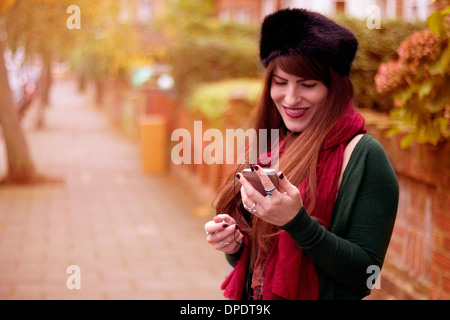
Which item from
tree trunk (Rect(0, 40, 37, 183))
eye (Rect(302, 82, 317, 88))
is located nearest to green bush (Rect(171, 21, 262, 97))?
tree trunk (Rect(0, 40, 37, 183))

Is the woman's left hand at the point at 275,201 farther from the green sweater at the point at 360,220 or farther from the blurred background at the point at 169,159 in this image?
the blurred background at the point at 169,159

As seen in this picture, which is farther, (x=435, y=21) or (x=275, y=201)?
(x=435, y=21)

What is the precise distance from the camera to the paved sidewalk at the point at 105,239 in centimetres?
575

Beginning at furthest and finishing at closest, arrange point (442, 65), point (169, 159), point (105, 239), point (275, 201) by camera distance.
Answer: point (169, 159) < point (105, 239) < point (442, 65) < point (275, 201)

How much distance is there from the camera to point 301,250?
2.11 meters

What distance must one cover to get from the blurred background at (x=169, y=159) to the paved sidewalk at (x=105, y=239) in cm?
2

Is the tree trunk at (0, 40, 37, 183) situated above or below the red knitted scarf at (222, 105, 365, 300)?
below

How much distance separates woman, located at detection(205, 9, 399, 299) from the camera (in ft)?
6.72

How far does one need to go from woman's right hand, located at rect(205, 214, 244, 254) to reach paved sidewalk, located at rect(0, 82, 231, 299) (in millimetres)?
3370

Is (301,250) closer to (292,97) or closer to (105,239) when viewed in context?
(292,97)

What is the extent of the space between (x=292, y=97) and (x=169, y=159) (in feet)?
33.9

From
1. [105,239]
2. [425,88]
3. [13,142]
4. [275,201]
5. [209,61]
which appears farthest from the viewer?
[209,61]

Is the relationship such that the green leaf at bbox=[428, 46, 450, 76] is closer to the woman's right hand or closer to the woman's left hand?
the woman's right hand

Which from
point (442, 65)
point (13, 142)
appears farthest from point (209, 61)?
point (442, 65)
